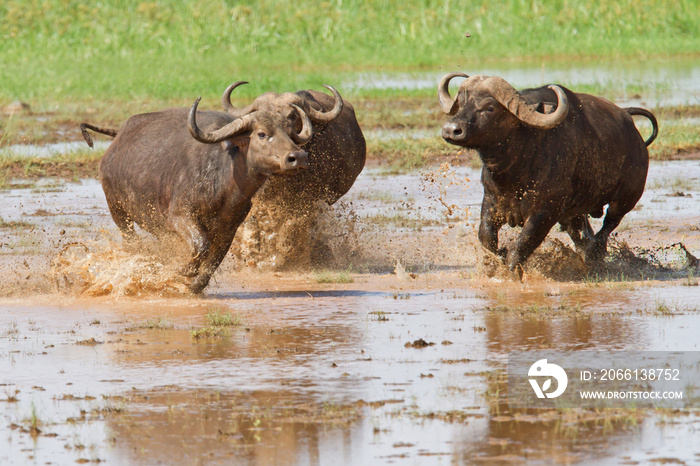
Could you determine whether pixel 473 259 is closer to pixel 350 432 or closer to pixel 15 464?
pixel 350 432

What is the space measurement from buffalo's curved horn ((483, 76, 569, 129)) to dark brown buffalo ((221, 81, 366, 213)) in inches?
45.8

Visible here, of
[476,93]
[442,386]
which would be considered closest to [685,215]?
[476,93]

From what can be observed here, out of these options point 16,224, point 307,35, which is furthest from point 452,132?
point 307,35

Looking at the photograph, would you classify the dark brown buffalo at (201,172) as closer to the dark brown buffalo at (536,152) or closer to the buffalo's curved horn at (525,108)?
the dark brown buffalo at (536,152)

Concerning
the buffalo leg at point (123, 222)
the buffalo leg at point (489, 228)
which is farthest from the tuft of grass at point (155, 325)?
the buffalo leg at point (489, 228)

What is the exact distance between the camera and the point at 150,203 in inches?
326

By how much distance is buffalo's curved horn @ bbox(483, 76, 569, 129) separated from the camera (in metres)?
7.79

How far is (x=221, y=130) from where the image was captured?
24.5 feet

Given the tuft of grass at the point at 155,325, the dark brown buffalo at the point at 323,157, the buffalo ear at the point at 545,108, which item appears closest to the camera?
the tuft of grass at the point at 155,325

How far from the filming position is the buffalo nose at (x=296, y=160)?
23.3 ft

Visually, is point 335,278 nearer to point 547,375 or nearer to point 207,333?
point 207,333

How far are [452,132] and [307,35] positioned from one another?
18781mm

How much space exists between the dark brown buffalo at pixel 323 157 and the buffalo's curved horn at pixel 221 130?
1.83 ft

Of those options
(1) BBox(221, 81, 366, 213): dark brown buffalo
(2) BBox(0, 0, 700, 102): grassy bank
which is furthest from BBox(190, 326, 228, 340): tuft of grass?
(2) BBox(0, 0, 700, 102): grassy bank
